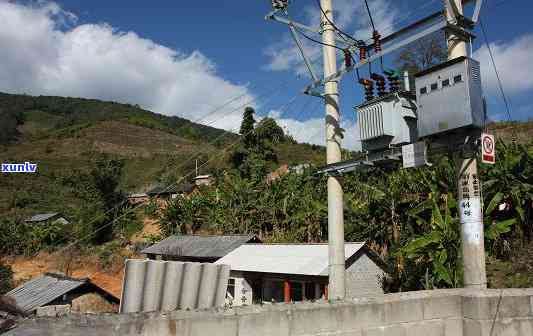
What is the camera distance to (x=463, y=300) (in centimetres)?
553

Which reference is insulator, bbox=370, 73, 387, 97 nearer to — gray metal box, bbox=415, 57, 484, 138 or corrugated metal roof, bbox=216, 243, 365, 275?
gray metal box, bbox=415, 57, 484, 138

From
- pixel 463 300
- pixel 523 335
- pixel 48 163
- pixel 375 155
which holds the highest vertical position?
pixel 48 163

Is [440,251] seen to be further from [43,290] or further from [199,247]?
[199,247]

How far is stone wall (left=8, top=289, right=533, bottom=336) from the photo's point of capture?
12.3ft

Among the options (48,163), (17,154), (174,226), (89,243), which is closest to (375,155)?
(174,226)

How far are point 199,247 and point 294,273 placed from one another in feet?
37.8

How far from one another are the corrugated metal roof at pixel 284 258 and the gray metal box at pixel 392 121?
9.35 metres

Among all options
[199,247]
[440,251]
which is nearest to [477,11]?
[440,251]

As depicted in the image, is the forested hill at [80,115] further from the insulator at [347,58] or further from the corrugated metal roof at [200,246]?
Result: the insulator at [347,58]

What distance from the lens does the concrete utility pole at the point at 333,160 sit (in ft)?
27.8

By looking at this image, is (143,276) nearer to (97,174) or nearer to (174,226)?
(174,226)

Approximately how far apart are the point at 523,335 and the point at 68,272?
38033mm

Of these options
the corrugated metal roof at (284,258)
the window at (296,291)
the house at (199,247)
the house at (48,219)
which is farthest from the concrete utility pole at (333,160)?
the house at (48,219)

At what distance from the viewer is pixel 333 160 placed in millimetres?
8734
